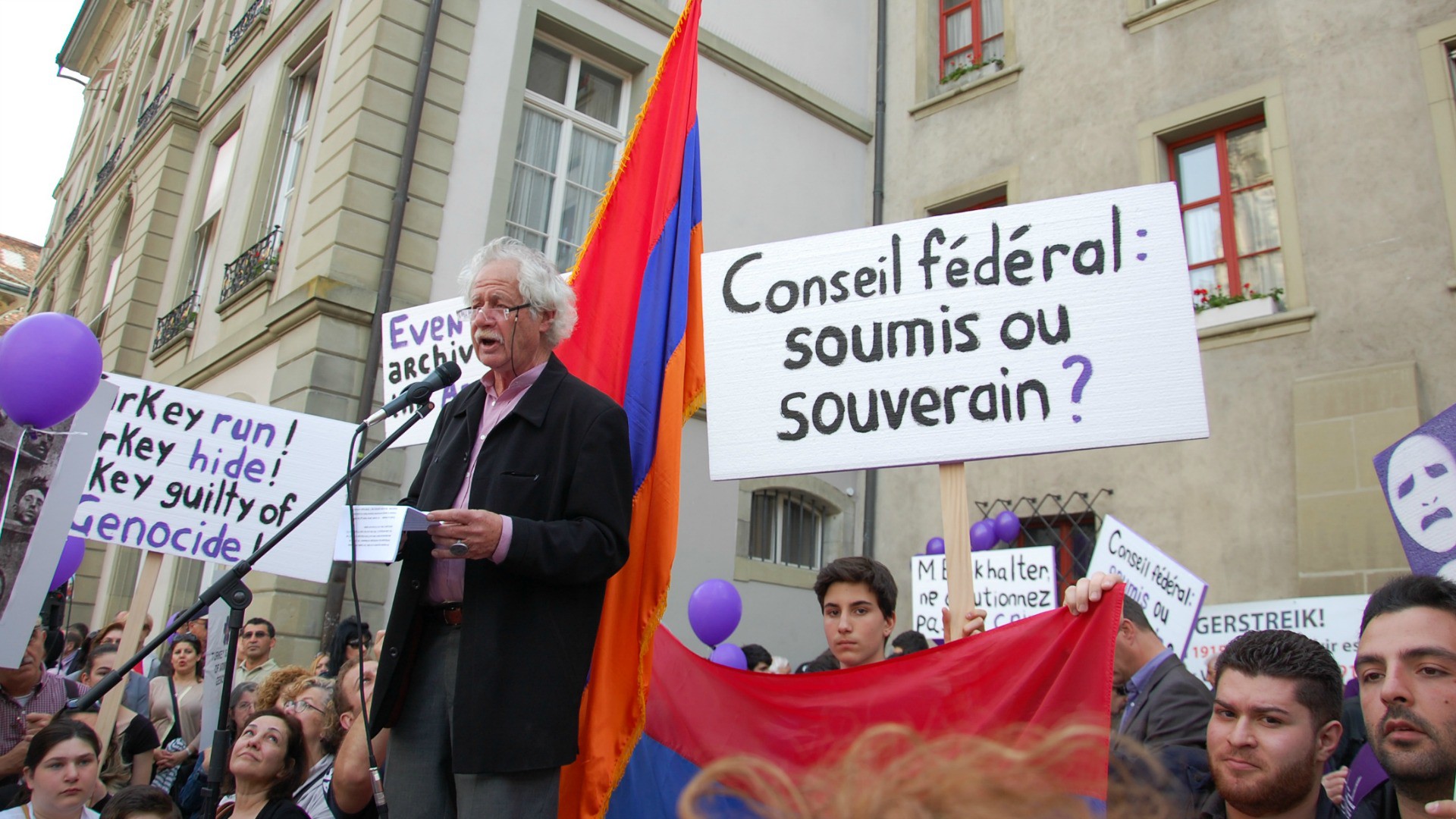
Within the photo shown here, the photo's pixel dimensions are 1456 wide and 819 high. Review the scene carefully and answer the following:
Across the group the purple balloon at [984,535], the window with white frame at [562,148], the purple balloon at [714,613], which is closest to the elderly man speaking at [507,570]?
the purple balloon at [714,613]

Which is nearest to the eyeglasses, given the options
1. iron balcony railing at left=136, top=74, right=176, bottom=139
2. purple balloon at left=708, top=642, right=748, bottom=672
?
purple balloon at left=708, top=642, right=748, bottom=672

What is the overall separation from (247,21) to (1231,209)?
12.0 m

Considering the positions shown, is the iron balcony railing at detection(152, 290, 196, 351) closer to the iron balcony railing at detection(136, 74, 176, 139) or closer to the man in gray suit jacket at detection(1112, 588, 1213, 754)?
the iron balcony railing at detection(136, 74, 176, 139)

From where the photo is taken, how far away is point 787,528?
469 inches

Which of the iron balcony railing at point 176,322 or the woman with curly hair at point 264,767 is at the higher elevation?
the iron balcony railing at point 176,322

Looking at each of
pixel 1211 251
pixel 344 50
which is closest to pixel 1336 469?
pixel 1211 251

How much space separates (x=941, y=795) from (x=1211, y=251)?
10455 millimetres

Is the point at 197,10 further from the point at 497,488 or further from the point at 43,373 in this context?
the point at 497,488

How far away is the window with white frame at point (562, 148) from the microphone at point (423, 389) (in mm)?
7357

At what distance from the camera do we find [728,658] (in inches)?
257

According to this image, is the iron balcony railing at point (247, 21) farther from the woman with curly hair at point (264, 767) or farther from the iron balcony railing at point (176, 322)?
the woman with curly hair at point (264, 767)

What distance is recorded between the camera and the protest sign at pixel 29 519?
10.8 feet

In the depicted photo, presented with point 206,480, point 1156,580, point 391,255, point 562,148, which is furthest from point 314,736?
point 562,148

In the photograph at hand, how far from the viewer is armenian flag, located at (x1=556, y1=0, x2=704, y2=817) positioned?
281 cm
